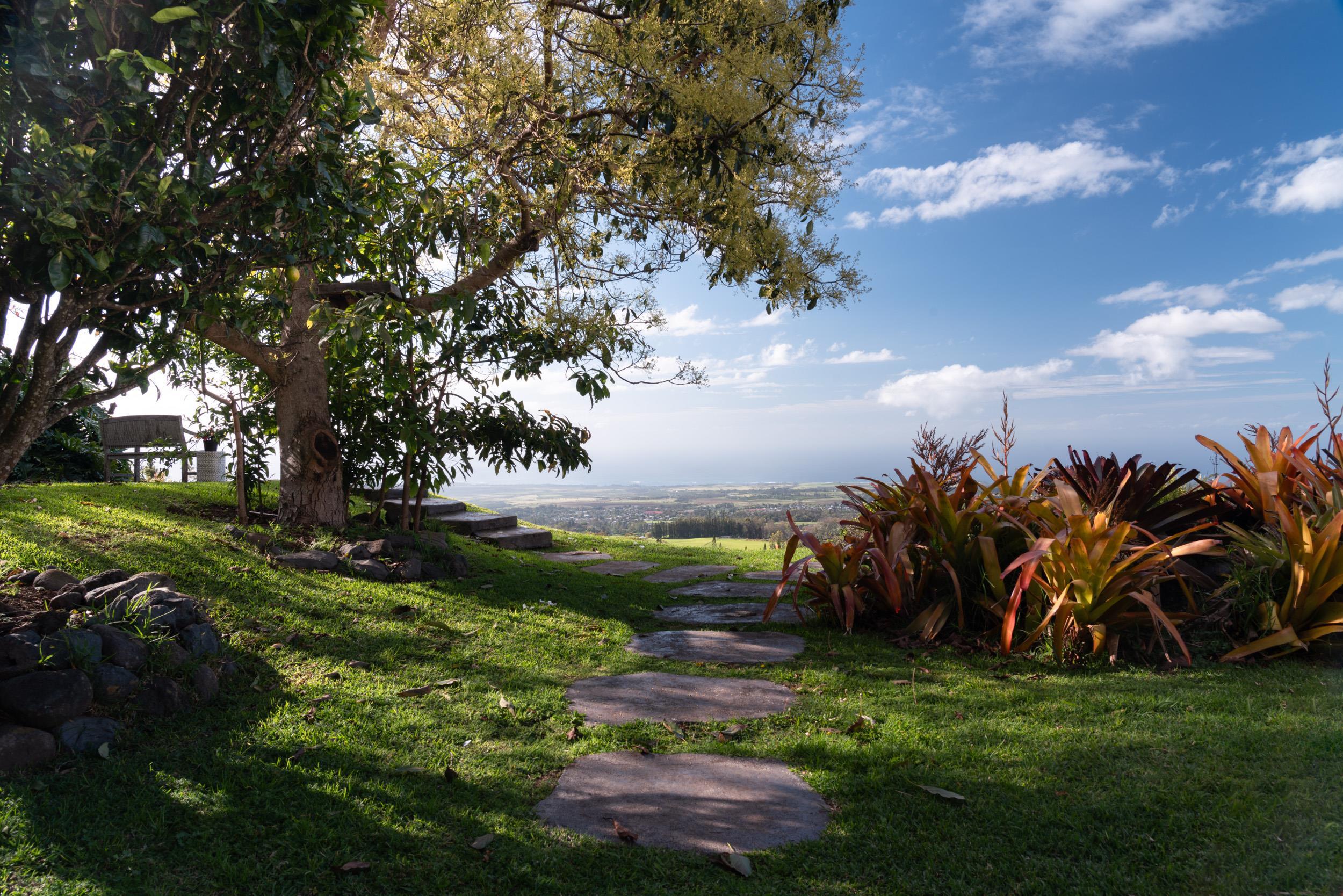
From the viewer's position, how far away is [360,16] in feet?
9.96

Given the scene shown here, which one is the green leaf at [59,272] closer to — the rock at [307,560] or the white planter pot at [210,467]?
the rock at [307,560]

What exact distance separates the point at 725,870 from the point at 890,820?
0.63 meters

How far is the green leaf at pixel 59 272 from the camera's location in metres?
2.70

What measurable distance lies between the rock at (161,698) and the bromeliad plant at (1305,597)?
503 centimetres

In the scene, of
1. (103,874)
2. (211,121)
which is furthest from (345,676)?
(211,121)

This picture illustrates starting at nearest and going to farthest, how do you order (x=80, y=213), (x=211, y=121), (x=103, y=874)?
1. (x=103, y=874)
2. (x=80, y=213)
3. (x=211, y=121)

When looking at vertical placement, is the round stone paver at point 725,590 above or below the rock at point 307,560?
below

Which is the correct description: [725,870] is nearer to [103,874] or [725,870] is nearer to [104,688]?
[103,874]

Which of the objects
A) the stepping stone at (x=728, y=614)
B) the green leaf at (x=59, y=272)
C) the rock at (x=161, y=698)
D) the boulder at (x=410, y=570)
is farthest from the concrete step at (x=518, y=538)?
the green leaf at (x=59, y=272)

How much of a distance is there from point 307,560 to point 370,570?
458mm

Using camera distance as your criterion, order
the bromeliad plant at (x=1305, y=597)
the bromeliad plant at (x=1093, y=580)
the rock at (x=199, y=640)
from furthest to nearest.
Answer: the bromeliad plant at (x=1093, y=580)
the bromeliad plant at (x=1305, y=597)
the rock at (x=199, y=640)

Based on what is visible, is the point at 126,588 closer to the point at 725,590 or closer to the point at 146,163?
the point at 146,163

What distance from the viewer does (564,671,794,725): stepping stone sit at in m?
3.53

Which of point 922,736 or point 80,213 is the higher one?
point 80,213
